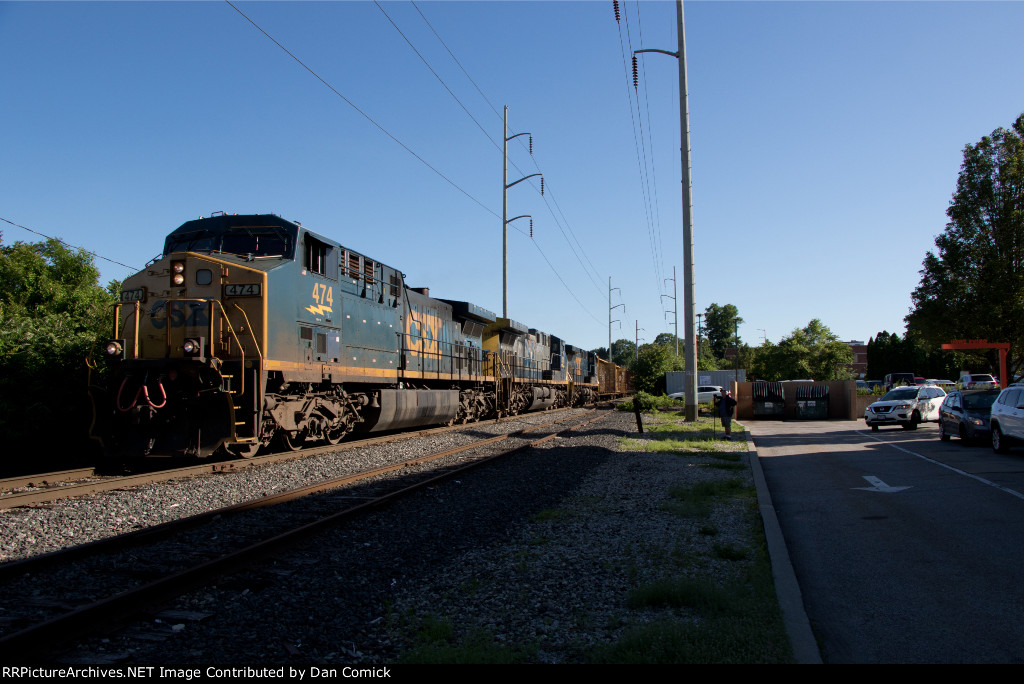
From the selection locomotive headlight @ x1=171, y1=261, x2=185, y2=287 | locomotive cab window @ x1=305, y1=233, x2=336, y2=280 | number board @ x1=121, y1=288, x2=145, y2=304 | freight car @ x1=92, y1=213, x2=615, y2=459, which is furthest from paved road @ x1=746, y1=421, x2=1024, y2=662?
number board @ x1=121, y1=288, x2=145, y2=304

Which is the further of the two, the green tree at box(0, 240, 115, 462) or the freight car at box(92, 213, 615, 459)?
the green tree at box(0, 240, 115, 462)

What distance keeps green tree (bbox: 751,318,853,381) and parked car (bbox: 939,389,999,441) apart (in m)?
21.4

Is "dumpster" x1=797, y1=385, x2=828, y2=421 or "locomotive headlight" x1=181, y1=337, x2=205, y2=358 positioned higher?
"locomotive headlight" x1=181, y1=337, x2=205, y2=358

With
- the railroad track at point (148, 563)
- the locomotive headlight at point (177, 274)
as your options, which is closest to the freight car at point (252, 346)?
the locomotive headlight at point (177, 274)

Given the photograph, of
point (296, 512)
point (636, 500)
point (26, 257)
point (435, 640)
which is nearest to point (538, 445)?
point (636, 500)

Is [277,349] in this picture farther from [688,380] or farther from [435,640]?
[688,380]

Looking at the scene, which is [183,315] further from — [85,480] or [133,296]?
[85,480]

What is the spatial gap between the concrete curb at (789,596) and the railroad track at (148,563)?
421cm

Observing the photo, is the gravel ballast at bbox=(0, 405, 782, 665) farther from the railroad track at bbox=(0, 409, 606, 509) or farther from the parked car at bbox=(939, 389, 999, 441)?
the parked car at bbox=(939, 389, 999, 441)

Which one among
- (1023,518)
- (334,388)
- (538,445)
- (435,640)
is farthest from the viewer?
(538,445)

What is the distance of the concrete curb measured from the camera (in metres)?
3.67

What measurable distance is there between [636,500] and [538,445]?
6.57 m

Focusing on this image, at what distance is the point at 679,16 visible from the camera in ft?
73.2

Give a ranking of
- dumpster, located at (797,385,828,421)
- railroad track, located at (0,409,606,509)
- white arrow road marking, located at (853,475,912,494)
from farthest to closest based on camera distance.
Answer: dumpster, located at (797,385,828,421) → white arrow road marking, located at (853,475,912,494) → railroad track, located at (0,409,606,509)
